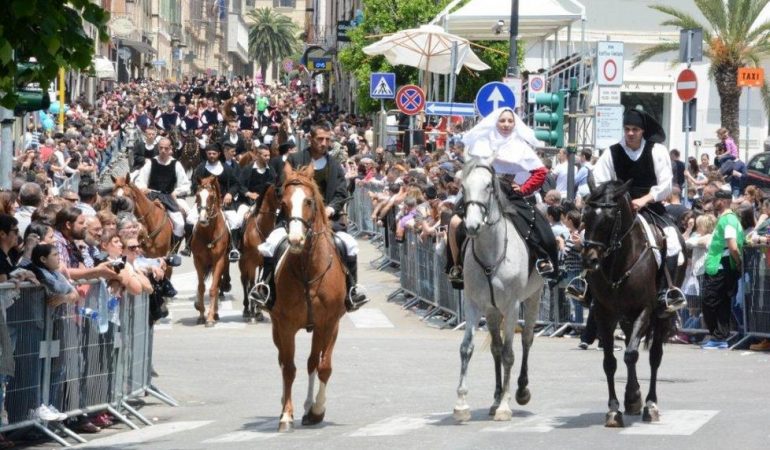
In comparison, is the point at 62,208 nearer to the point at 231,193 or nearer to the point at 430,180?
the point at 231,193

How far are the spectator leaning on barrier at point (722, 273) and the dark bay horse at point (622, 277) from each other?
6.82 metres

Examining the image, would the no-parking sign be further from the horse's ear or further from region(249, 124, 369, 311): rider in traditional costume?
the horse's ear

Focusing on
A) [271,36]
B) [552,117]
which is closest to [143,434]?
[552,117]

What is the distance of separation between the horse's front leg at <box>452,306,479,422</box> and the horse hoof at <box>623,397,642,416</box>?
1.32 meters

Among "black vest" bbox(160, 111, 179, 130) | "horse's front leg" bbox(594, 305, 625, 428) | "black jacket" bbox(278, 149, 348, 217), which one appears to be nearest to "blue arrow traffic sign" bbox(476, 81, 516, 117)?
"black jacket" bbox(278, 149, 348, 217)

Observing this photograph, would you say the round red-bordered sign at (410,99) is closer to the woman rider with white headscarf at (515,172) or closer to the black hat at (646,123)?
the woman rider with white headscarf at (515,172)

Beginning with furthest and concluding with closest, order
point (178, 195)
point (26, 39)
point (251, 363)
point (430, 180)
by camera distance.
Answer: point (430, 180), point (178, 195), point (251, 363), point (26, 39)

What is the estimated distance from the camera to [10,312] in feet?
41.0

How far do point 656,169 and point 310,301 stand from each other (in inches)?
125

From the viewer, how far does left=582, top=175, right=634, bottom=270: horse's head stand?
13281 millimetres

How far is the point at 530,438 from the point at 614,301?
181 centimetres

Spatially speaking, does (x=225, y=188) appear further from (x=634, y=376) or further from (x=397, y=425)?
(x=634, y=376)

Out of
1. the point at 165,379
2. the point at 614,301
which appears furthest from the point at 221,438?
the point at 165,379

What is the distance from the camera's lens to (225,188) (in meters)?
26.2
